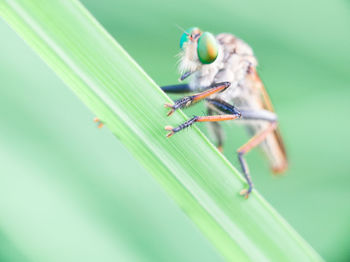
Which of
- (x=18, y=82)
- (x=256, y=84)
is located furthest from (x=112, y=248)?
(x=256, y=84)

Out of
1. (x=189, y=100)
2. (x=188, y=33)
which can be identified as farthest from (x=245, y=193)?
(x=188, y=33)

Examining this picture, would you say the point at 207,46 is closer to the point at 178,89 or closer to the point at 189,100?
the point at 189,100

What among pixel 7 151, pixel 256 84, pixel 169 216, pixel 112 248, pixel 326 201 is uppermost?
pixel 7 151

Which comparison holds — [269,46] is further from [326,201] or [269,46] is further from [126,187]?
[126,187]

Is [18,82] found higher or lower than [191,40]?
higher

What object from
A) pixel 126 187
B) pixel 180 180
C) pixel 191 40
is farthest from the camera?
pixel 191 40

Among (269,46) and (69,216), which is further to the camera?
(269,46)

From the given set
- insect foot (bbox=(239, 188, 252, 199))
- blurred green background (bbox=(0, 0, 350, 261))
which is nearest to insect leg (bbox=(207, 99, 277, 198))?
blurred green background (bbox=(0, 0, 350, 261))

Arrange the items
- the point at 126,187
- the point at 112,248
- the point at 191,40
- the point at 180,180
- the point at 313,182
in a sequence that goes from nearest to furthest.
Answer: the point at 180,180 < the point at 112,248 < the point at 126,187 < the point at 191,40 < the point at 313,182
